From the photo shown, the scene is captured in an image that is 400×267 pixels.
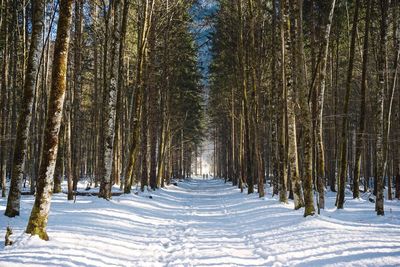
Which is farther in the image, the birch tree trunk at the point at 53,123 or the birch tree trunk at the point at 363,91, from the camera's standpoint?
the birch tree trunk at the point at 363,91

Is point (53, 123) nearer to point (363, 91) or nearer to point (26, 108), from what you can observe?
point (26, 108)

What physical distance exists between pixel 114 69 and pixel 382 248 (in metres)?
12.2

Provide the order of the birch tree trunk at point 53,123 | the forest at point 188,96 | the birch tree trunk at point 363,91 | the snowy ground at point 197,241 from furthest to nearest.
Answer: the birch tree trunk at point 363,91 → the forest at point 188,96 → the birch tree trunk at point 53,123 → the snowy ground at point 197,241

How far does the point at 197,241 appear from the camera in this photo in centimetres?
970

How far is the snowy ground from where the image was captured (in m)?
7.24

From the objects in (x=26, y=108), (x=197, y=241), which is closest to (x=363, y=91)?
(x=197, y=241)

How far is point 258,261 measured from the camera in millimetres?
7684

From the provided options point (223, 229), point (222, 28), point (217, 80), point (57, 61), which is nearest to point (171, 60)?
point (222, 28)

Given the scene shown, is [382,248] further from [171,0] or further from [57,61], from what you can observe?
[171,0]

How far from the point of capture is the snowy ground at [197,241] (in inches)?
285

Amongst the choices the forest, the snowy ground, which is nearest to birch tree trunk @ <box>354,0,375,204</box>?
the forest

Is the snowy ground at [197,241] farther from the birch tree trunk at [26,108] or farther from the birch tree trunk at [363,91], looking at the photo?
the birch tree trunk at [363,91]

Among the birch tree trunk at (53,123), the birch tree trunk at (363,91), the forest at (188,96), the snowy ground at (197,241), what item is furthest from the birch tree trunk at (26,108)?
the birch tree trunk at (363,91)

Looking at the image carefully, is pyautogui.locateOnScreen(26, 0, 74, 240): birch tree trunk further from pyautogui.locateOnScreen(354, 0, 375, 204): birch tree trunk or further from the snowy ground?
pyautogui.locateOnScreen(354, 0, 375, 204): birch tree trunk
